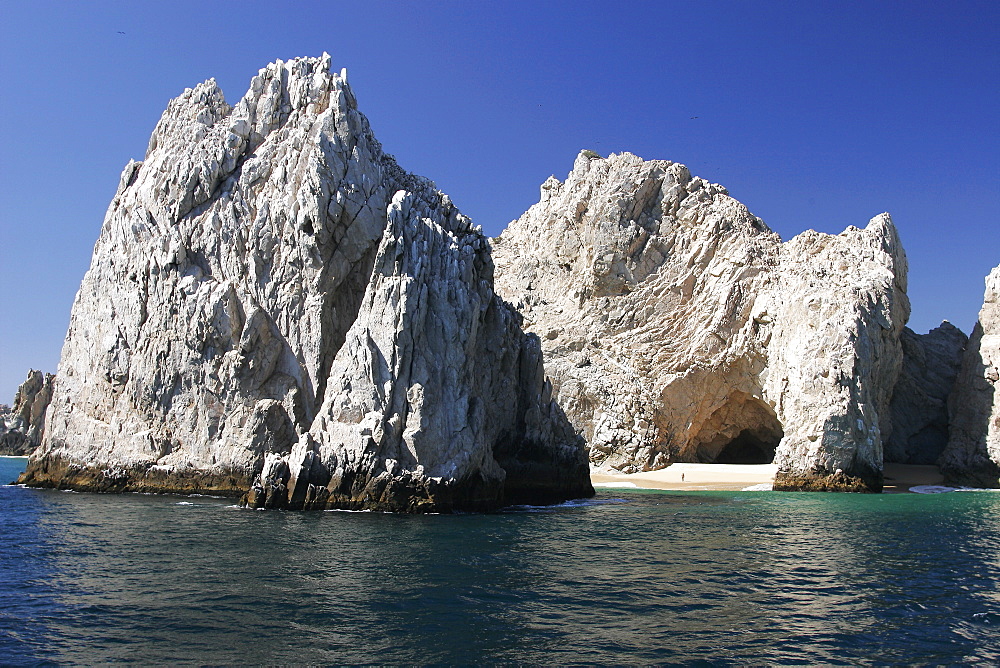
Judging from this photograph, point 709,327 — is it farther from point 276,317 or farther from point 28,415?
point 28,415

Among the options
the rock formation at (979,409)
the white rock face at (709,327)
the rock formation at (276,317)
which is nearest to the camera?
the rock formation at (276,317)

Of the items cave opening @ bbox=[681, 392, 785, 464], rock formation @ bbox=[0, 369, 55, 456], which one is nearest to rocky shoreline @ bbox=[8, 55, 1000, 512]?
cave opening @ bbox=[681, 392, 785, 464]

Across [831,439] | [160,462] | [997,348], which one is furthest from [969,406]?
[160,462]

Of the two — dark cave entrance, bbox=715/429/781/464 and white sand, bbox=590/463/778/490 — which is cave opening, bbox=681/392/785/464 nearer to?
dark cave entrance, bbox=715/429/781/464

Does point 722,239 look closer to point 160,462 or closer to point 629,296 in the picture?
point 629,296

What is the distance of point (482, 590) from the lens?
542 inches

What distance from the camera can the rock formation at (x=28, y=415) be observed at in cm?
7688

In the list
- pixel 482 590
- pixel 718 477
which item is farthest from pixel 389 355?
pixel 718 477

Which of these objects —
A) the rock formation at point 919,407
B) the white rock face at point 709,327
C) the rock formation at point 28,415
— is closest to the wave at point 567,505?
the white rock face at point 709,327

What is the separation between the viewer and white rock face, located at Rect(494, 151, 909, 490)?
44281 mm

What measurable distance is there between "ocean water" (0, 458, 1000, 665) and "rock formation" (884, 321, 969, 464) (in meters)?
31.5

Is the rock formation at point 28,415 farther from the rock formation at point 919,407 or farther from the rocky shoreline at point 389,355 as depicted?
the rock formation at point 919,407

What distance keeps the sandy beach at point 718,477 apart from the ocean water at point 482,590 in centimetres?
2117

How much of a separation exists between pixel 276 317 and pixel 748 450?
45270mm
